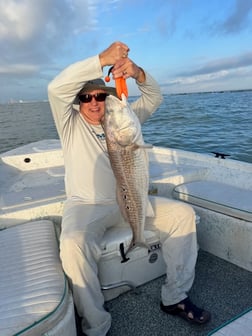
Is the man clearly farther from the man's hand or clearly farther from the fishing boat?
the fishing boat

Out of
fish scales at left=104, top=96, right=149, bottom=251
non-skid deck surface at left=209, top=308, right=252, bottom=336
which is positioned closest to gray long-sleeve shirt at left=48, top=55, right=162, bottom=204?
fish scales at left=104, top=96, right=149, bottom=251

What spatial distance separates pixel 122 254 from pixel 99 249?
12.8 inches

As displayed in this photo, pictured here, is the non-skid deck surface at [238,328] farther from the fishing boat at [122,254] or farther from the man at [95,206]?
the man at [95,206]

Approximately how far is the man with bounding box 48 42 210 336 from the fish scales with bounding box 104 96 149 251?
0.31 m

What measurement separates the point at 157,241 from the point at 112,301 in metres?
0.74

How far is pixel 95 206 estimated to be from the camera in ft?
9.34

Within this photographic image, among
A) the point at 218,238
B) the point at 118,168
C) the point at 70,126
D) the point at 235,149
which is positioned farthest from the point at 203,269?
the point at 235,149

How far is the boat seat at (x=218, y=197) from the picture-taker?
3322 millimetres

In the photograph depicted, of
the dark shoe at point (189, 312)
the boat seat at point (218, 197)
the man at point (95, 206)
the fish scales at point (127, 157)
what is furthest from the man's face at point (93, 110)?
the dark shoe at point (189, 312)

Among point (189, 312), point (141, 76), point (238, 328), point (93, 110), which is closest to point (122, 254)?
point (189, 312)

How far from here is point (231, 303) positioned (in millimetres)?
2926

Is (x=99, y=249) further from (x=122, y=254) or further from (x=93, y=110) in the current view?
(x=93, y=110)

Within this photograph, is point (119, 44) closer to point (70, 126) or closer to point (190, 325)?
point (70, 126)

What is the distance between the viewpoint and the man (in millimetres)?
2340
